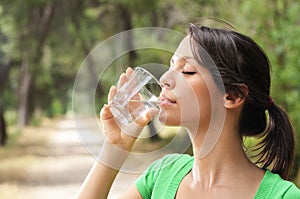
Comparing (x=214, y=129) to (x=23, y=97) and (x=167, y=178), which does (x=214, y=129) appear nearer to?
(x=167, y=178)

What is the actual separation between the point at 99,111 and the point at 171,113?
0.15 metres

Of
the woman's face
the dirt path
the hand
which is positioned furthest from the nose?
the dirt path

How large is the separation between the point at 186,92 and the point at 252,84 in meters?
0.11

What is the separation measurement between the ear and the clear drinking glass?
10cm

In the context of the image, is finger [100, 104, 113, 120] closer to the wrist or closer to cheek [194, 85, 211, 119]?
the wrist

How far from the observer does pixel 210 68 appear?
3.04ft

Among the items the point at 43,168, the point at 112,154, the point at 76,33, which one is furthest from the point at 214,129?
the point at 76,33

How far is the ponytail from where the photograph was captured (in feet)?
→ 3.33

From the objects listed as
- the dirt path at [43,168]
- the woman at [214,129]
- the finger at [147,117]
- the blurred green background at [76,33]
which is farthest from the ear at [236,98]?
the dirt path at [43,168]

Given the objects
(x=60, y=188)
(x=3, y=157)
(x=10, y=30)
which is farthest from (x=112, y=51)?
(x=10, y=30)

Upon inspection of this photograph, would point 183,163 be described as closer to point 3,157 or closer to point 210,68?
point 210,68

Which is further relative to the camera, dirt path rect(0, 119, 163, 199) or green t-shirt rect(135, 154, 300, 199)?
dirt path rect(0, 119, 163, 199)

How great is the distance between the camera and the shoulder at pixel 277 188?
91 cm

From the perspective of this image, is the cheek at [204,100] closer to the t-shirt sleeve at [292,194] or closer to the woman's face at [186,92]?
the woman's face at [186,92]
